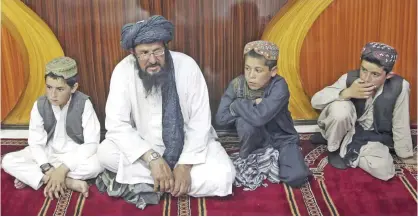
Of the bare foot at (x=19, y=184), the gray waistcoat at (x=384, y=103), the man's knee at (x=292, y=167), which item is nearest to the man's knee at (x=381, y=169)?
the gray waistcoat at (x=384, y=103)

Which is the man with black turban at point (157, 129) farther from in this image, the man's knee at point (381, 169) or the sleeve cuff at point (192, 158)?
the man's knee at point (381, 169)

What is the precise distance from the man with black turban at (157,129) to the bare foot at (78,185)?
0.09m

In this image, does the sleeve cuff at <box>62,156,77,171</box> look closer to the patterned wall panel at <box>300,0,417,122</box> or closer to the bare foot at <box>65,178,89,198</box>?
the bare foot at <box>65,178,89,198</box>

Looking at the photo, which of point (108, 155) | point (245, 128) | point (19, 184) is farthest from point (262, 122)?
point (19, 184)

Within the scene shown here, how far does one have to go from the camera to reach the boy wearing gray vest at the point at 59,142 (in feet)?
11.5

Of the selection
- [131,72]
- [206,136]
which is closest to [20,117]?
[131,72]

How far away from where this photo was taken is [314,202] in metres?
3.39

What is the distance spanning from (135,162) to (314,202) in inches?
40.1

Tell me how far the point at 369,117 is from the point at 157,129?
133 cm

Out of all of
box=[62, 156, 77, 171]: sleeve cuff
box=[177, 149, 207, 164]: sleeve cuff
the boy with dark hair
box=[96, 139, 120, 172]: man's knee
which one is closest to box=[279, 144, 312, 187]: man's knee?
the boy with dark hair

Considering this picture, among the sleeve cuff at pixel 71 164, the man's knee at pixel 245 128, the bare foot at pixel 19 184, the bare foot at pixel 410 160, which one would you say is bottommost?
the bare foot at pixel 19 184

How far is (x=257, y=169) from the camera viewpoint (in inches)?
143

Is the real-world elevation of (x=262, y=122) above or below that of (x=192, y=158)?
above

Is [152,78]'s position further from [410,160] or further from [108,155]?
[410,160]
